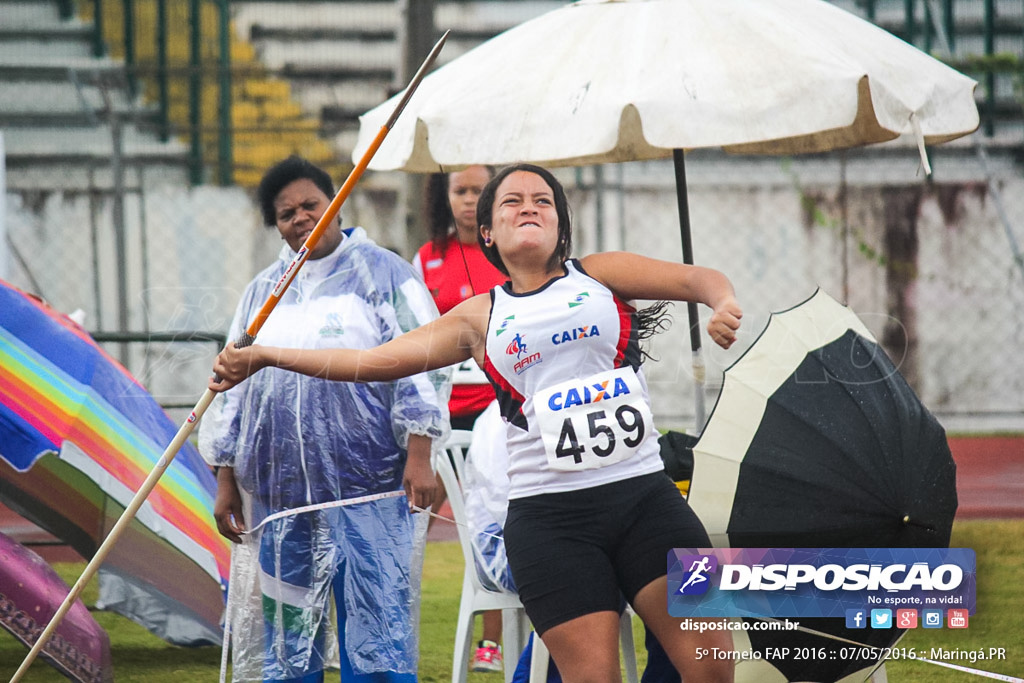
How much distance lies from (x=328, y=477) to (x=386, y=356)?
27.1 inches

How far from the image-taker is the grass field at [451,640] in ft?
14.0

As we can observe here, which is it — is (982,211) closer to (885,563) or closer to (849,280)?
(849,280)

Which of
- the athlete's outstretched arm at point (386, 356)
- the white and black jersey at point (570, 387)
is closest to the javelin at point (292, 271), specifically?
the athlete's outstretched arm at point (386, 356)

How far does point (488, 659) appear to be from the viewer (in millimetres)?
4852

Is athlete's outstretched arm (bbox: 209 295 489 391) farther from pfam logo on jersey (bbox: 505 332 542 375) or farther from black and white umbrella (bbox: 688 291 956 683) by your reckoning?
black and white umbrella (bbox: 688 291 956 683)

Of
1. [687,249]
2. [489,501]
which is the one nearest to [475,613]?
[489,501]

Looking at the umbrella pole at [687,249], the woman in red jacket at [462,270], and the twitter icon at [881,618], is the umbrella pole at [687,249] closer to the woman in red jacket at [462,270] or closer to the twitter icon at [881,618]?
the woman in red jacket at [462,270]

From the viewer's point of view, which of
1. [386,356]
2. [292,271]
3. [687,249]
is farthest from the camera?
[687,249]

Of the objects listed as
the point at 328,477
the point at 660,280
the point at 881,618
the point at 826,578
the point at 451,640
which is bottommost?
the point at 451,640

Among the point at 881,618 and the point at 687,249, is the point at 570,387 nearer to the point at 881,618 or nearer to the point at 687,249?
the point at 881,618

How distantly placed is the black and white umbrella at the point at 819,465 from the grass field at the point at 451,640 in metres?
0.27

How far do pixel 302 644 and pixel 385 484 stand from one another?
52 centimetres

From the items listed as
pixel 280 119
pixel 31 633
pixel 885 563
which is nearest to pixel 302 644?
pixel 31 633

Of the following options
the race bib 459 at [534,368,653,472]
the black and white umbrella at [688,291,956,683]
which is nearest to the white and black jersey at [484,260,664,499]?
the race bib 459 at [534,368,653,472]
